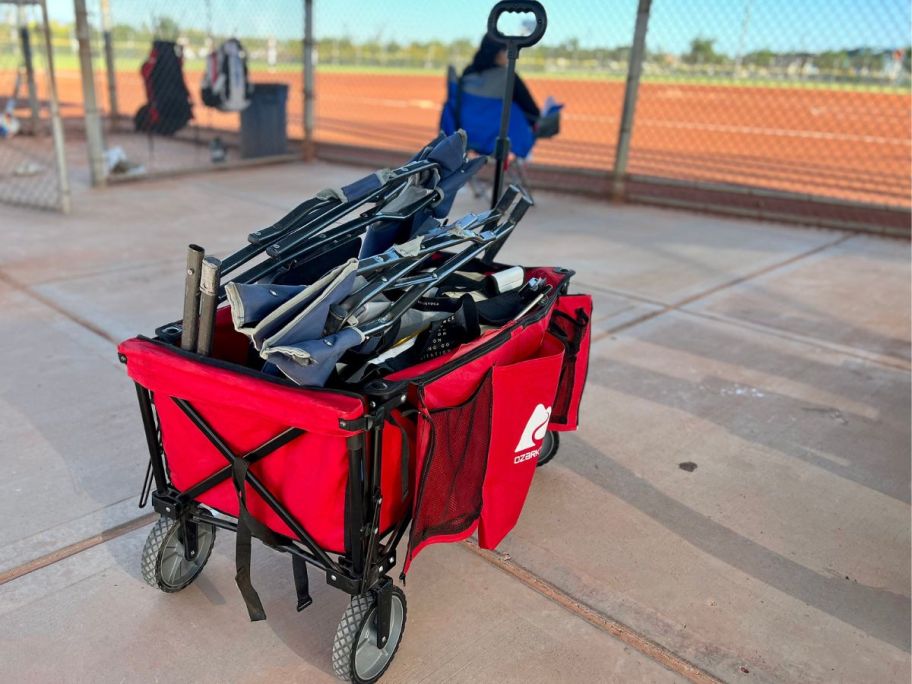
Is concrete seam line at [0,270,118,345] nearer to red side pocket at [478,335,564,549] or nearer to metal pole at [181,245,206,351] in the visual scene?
metal pole at [181,245,206,351]

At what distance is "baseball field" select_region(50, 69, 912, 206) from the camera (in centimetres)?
1009

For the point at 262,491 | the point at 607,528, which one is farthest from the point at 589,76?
Result: the point at 262,491

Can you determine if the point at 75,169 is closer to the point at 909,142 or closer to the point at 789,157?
the point at 789,157

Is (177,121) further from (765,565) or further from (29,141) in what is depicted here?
(765,565)

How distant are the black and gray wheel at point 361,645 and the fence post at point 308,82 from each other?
8517mm

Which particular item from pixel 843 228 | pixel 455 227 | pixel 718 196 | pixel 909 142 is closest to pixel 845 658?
pixel 455 227

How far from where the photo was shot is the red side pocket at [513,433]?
6.77ft

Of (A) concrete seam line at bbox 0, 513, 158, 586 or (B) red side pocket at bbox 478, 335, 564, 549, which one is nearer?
(B) red side pocket at bbox 478, 335, 564, 549

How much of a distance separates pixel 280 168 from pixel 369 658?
324 inches

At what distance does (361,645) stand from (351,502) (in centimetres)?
40

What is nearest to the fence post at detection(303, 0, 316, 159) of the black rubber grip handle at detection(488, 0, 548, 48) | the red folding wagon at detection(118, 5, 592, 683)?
the black rubber grip handle at detection(488, 0, 548, 48)

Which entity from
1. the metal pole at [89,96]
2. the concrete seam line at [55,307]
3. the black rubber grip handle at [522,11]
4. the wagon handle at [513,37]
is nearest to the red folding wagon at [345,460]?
the wagon handle at [513,37]

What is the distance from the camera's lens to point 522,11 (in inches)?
110

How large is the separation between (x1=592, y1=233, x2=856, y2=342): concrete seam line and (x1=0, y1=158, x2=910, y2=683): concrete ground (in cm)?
3
